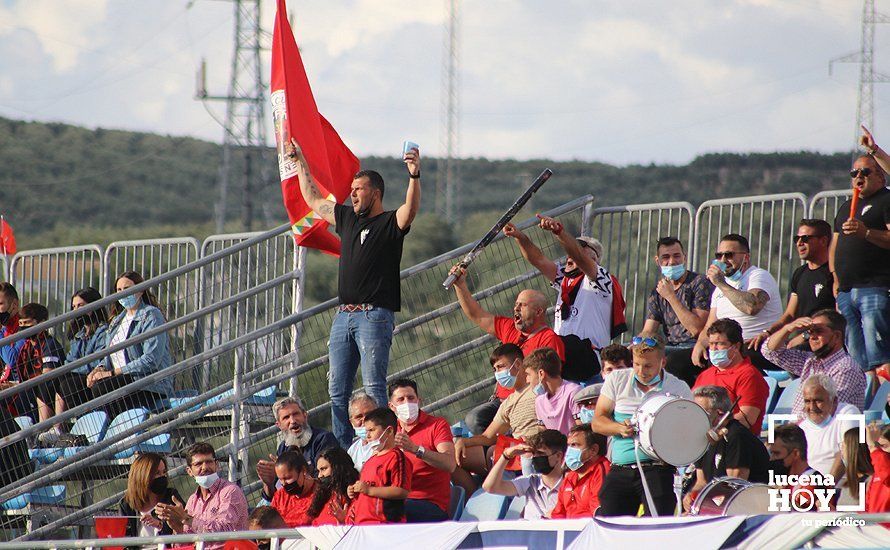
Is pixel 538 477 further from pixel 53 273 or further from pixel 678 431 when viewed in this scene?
pixel 53 273

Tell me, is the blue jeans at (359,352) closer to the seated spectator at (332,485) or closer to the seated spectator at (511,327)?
the seated spectator at (332,485)

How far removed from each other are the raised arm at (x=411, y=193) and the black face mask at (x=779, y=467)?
3.00m

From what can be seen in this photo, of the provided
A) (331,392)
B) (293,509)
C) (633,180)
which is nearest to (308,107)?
(331,392)

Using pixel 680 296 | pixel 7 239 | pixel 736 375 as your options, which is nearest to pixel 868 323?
pixel 736 375

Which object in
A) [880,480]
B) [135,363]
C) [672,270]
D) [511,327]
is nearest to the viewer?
[880,480]

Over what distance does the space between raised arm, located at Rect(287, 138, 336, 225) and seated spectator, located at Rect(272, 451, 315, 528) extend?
2149 millimetres

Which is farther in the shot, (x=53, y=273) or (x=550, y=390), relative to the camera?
(x=53, y=273)

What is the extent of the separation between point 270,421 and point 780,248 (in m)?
4.50

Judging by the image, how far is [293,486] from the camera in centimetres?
969

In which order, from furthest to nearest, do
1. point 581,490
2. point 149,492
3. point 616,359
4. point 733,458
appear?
point 149,492 → point 616,359 → point 581,490 → point 733,458

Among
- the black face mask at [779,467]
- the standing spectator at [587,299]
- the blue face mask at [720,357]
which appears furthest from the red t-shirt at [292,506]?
the black face mask at [779,467]

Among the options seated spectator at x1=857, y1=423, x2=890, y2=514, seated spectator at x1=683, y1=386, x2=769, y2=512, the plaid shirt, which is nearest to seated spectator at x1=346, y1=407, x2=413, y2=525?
seated spectator at x1=683, y1=386, x2=769, y2=512

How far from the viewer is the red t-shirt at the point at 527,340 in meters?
10.6

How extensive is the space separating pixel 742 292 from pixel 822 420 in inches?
70.8
